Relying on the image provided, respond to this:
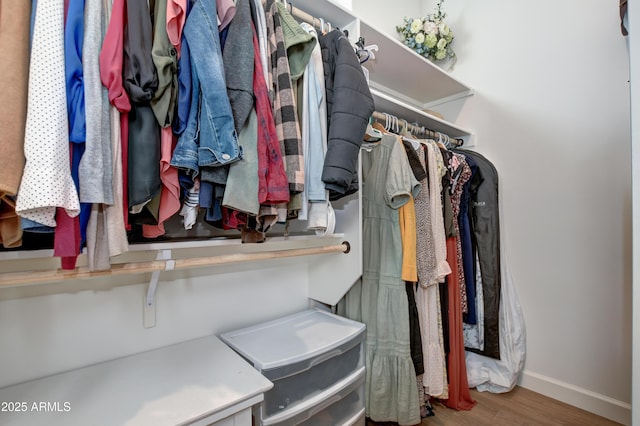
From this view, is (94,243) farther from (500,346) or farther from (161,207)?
(500,346)

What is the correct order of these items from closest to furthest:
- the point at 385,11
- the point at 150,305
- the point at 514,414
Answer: the point at 150,305 < the point at 514,414 < the point at 385,11

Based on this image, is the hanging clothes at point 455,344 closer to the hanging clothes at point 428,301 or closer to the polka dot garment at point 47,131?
the hanging clothes at point 428,301

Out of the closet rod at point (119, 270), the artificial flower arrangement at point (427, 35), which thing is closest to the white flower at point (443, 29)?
the artificial flower arrangement at point (427, 35)

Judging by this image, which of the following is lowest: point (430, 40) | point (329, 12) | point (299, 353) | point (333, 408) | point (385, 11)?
point (333, 408)

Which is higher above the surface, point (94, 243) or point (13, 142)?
point (13, 142)

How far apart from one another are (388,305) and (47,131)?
1.25 m

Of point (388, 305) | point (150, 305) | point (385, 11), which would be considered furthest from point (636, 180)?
point (385, 11)

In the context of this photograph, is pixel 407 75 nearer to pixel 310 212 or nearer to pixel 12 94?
pixel 310 212

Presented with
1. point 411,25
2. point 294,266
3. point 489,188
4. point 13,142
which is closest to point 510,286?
point 489,188

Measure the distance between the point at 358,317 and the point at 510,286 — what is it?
3.44ft

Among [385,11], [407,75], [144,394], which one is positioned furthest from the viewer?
[385,11]

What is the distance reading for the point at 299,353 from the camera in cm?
104

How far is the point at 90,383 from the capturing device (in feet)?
2.81

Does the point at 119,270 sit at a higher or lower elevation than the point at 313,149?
lower
